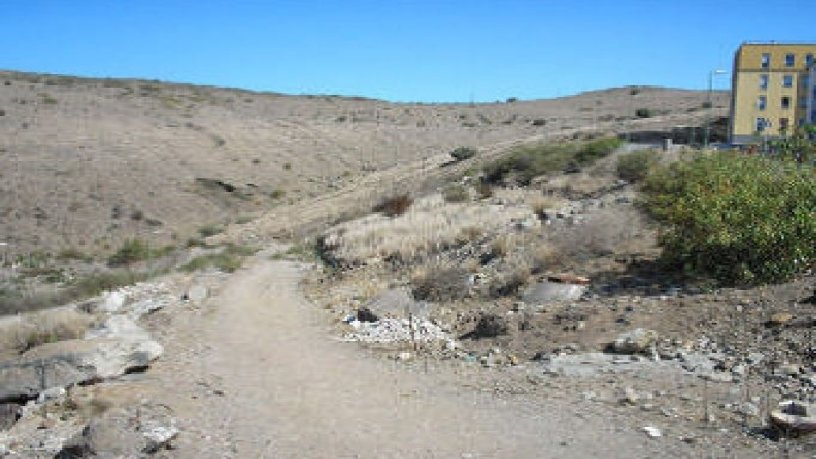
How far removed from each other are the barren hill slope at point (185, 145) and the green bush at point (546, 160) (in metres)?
13.2

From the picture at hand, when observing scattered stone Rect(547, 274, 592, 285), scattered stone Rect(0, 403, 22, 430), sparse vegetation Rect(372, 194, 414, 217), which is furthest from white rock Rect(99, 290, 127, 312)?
sparse vegetation Rect(372, 194, 414, 217)

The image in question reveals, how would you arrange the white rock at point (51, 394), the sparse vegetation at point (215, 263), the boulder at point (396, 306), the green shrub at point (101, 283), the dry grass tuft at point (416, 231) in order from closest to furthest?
1. the white rock at point (51, 394)
2. the boulder at point (396, 306)
3. the dry grass tuft at point (416, 231)
4. the green shrub at point (101, 283)
5. the sparse vegetation at point (215, 263)

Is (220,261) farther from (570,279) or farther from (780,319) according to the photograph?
(780,319)

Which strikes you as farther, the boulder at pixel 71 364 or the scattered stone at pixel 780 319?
the boulder at pixel 71 364

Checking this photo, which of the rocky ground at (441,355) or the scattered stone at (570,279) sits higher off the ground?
the scattered stone at (570,279)

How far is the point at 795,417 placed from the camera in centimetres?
702

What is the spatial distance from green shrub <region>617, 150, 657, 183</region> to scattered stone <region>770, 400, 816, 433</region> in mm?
15525

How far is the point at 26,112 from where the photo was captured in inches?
1900

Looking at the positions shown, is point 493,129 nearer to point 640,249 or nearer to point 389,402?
point 640,249

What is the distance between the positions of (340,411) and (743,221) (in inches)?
267

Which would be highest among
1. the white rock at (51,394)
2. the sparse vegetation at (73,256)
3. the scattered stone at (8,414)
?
the white rock at (51,394)

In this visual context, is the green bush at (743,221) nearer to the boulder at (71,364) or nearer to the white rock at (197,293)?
the boulder at (71,364)

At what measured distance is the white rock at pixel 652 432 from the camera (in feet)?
24.3

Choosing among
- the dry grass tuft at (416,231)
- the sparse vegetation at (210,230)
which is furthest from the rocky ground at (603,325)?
the sparse vegetation at (210,230)
